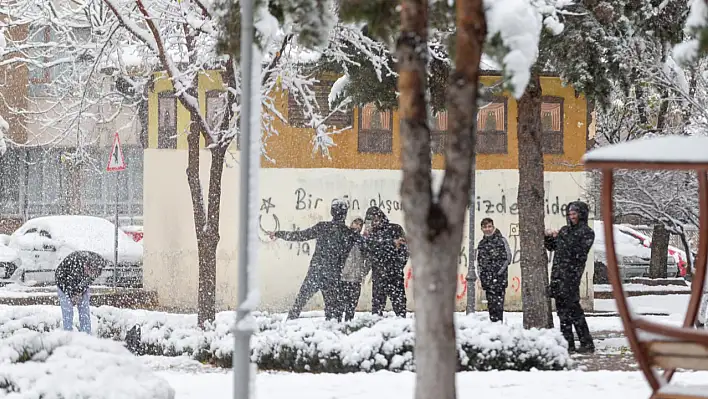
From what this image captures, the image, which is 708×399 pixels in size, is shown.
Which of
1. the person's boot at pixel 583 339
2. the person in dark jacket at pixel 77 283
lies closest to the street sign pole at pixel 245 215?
the person in dark jacket at pixel 77 283

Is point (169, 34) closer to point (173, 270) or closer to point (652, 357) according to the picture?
point (173, 270)

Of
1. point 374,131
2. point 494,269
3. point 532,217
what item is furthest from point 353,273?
point 374,131

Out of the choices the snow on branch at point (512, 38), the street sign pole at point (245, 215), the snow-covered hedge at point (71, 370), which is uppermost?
the snow on branch at point (512, 38)

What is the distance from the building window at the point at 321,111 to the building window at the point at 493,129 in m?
2.41

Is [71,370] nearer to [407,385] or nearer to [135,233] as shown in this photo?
[407,385]

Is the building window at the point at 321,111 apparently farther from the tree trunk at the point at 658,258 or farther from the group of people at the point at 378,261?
the tree trunk at the point at 658,258

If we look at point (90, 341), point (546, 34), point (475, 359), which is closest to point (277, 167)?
point (546, 34)

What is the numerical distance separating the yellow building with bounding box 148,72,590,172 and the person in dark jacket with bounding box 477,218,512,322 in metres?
5.07

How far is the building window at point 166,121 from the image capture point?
67.5 feet

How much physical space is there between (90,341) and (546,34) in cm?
675

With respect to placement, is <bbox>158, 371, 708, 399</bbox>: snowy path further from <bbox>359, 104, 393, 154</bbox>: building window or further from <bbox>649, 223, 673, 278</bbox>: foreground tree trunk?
<bbox>649, 223, 673, 278</bbox>: foreground tree trunk

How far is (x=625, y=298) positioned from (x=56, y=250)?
18885 millimetres

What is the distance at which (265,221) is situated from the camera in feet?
66.6

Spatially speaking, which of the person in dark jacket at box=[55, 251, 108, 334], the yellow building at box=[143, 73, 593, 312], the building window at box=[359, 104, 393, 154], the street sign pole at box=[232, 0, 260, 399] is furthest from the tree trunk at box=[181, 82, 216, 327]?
the street sign pole at box=[232, 0, 260, 399]
